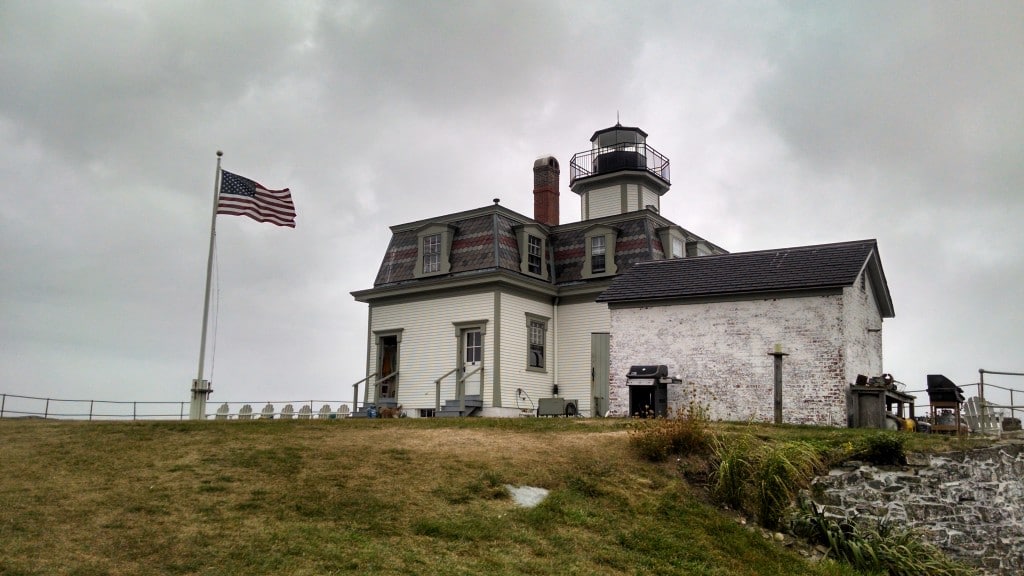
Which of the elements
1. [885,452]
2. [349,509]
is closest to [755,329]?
[885,452]

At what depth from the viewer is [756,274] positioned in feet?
71.1

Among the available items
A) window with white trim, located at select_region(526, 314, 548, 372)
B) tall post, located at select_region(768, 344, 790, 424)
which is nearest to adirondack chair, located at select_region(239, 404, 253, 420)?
window with white trim, located at select_region(526, 314, 548, 372)

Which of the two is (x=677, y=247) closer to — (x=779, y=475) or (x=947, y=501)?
(x=947, y=501)

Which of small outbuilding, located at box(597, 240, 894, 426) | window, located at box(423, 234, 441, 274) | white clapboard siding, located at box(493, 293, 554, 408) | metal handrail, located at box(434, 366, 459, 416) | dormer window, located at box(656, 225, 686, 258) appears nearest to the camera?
small outbuilding, located at box(597, 240, 894, 426)

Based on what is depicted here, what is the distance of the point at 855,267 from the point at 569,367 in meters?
9.75

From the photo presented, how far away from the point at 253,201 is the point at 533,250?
10.3 metres

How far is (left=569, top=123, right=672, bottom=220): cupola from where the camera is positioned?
105 ft

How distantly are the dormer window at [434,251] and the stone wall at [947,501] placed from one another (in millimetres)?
15553

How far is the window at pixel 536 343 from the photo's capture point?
26.8 meters

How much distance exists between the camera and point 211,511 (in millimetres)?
11062

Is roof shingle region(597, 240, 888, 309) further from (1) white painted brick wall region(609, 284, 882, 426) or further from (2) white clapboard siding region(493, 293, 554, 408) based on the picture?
(2) white clapboard siding region(493, 293, 554, 408)

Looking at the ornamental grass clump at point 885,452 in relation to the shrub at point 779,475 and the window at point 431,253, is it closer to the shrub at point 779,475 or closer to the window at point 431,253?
the shrub at point 779,475

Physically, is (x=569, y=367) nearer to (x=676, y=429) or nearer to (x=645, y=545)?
(x=676, y=429)

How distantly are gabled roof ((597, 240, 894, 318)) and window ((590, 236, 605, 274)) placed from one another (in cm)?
361
